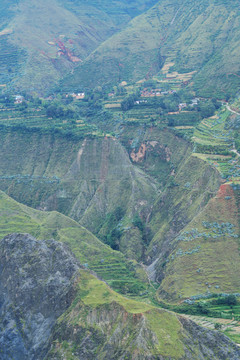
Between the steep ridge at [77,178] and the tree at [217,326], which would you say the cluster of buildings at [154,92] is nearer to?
the steep ridge at [77,178]

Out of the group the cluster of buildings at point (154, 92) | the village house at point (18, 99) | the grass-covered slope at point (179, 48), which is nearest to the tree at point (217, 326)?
the grass-covered slope at point (179, 48)

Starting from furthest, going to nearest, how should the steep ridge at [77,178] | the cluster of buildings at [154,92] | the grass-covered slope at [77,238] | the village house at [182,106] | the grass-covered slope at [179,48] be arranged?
the grass-covered slope at [179,48] → the cluster of buildings at [154,92] → the village house at [182,106] → the steep ridge at [77,178] → the grass-covered slope at [77,238]

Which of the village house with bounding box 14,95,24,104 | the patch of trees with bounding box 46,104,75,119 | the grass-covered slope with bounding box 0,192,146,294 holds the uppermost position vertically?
the patch of trees with bounding box 46,104,75,119

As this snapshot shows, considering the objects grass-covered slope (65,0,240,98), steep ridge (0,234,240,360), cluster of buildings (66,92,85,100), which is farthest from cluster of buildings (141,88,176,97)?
steep ridge (0,234,240,360)

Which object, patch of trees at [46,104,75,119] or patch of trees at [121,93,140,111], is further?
patch of trees at [121,93,140,111]

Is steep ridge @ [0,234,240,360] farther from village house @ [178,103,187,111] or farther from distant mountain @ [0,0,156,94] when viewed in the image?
distant mountain @ [0,0,156,94]

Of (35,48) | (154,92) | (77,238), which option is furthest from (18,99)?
(77,238)

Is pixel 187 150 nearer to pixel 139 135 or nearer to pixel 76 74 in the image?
pixel 139 135
